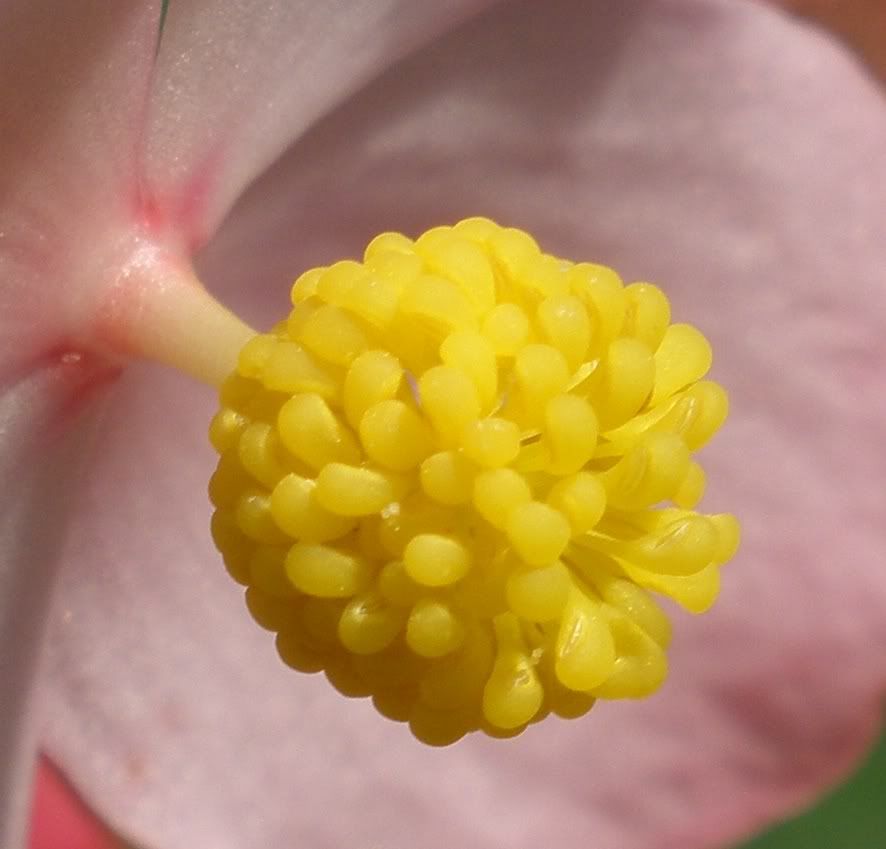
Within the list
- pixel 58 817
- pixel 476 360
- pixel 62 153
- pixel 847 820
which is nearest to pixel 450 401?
pixel 476 360

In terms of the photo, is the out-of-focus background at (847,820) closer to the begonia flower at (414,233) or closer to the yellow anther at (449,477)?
the begonia flower at (414,233)

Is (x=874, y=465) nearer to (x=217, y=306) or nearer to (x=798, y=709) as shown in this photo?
(x=798, y=709)

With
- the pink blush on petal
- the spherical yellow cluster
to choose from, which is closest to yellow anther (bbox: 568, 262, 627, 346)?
the spherical yellow cluster

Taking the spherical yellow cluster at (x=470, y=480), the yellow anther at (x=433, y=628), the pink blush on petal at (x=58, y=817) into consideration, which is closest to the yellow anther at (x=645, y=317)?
the spherical yellow cluster at (x=470, y=480)

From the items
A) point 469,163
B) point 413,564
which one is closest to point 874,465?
point 469,163

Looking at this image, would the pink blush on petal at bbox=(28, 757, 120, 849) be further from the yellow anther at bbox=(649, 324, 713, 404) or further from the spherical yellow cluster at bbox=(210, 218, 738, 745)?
the yellow anther at bbox=(649, 324, 713, 404)
